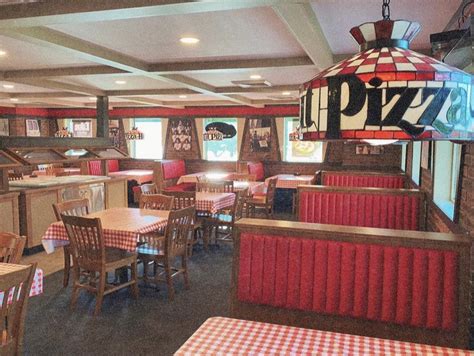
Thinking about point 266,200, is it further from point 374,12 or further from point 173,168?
point 374,12

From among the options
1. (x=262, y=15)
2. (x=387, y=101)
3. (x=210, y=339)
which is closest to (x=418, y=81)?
(x=387, y=101)

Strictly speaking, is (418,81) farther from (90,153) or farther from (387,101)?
(90,153)

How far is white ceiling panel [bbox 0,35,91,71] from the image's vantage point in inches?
169

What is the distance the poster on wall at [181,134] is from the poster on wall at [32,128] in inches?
164

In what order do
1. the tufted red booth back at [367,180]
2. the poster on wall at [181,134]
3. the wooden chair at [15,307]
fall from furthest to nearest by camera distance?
the poster on wall at [181,134], the tufted red booth back at [367,180], the wooden chair at [15,307]

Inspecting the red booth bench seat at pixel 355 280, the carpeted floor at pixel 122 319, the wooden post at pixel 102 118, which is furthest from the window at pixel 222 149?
the red booth bench seat at pixel 355 280

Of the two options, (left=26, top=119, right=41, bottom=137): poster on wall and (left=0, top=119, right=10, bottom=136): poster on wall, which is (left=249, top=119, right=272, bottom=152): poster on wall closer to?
(left=26, top=119, right=41, bottom=137): poster on wall

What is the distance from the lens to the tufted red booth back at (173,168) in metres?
10.8

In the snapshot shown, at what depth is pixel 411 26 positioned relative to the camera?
1.00 meters

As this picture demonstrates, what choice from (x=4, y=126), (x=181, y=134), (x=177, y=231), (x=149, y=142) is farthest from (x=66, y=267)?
(x=4, y=126)

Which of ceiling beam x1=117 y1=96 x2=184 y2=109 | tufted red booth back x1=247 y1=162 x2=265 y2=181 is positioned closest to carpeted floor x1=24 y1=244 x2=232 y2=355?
ceiling beam x1=117 y1=96 x2=184 y2=109

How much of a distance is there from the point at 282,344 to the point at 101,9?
89.8 inches

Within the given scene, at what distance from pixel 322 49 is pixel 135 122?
9.52 metres

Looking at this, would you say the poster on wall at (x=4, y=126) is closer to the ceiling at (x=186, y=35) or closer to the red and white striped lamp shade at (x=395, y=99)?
the ceiling at (x=186, y=35)
